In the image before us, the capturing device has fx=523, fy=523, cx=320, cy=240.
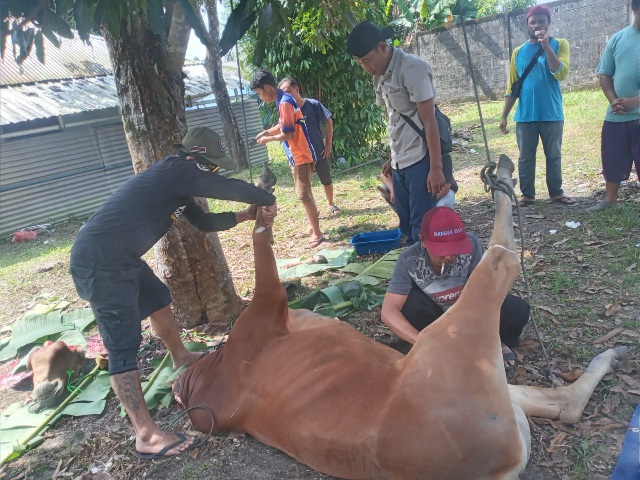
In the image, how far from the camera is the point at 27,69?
10430mm

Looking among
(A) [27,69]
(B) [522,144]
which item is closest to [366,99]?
(B) [522,144]

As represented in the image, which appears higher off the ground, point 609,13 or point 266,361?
point 609,13

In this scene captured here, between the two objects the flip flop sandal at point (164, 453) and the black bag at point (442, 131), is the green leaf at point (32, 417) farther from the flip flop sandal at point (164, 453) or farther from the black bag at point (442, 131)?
the black bag at point (442, 131)

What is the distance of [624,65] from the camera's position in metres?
4.97

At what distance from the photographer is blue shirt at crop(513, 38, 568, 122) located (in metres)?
5.62

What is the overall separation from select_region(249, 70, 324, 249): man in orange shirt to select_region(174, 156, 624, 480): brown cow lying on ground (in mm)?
3109

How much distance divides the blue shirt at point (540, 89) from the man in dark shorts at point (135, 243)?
3.80 metres

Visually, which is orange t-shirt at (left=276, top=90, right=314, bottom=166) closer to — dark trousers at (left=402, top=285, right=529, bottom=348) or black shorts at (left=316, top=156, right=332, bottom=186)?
black shorts at (left=316, top=156, right=332, bottom=186)

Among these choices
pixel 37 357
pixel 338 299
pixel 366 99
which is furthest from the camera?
pixel 366 99

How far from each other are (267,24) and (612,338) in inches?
111

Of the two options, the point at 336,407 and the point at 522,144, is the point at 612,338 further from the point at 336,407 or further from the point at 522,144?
the point at 522,144

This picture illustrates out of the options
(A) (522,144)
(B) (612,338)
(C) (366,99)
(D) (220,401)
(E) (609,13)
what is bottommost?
(B) (612,338)

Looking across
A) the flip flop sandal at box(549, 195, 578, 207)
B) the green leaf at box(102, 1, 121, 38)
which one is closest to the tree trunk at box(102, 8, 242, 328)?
the green leaf at box(102, 1, 121, 38)

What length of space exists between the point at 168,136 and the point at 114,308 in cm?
156
